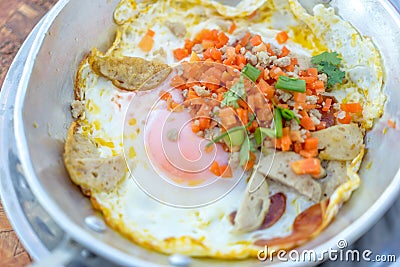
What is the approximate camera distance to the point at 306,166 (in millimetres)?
2217

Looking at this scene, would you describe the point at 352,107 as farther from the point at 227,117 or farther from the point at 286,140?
the point at 227,117

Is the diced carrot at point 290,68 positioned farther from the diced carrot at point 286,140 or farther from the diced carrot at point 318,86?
the diced carrot at point 286,140

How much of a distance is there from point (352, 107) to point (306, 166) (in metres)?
0.46

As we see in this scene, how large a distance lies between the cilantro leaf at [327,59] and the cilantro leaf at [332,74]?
0.03 meters

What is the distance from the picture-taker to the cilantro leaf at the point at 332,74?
2543 millimetres

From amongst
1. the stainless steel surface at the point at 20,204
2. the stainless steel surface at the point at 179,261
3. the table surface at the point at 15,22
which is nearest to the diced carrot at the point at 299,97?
the stainless steel surface at the point at 179,261

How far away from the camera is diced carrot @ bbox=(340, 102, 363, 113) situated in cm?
247

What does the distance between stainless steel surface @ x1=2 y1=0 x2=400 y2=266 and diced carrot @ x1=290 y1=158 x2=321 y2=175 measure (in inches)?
7.6

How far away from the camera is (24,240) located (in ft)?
6.77

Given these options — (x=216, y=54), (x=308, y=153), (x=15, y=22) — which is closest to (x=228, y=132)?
(x=308, y=153)

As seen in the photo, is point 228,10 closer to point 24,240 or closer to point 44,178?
point 44,178

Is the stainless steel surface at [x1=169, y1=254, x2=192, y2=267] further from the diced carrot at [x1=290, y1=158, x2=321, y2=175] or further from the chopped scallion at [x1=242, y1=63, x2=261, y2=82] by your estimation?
the chopped scallion at [x1=242, y1=63, x2=261, y2=82]

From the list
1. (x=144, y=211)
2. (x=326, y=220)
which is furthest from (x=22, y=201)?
(x=326, y=220)

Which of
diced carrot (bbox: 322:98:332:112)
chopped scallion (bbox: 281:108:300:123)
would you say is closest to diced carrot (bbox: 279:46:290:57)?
diced carrot (bbox: 322:98:332:112)
